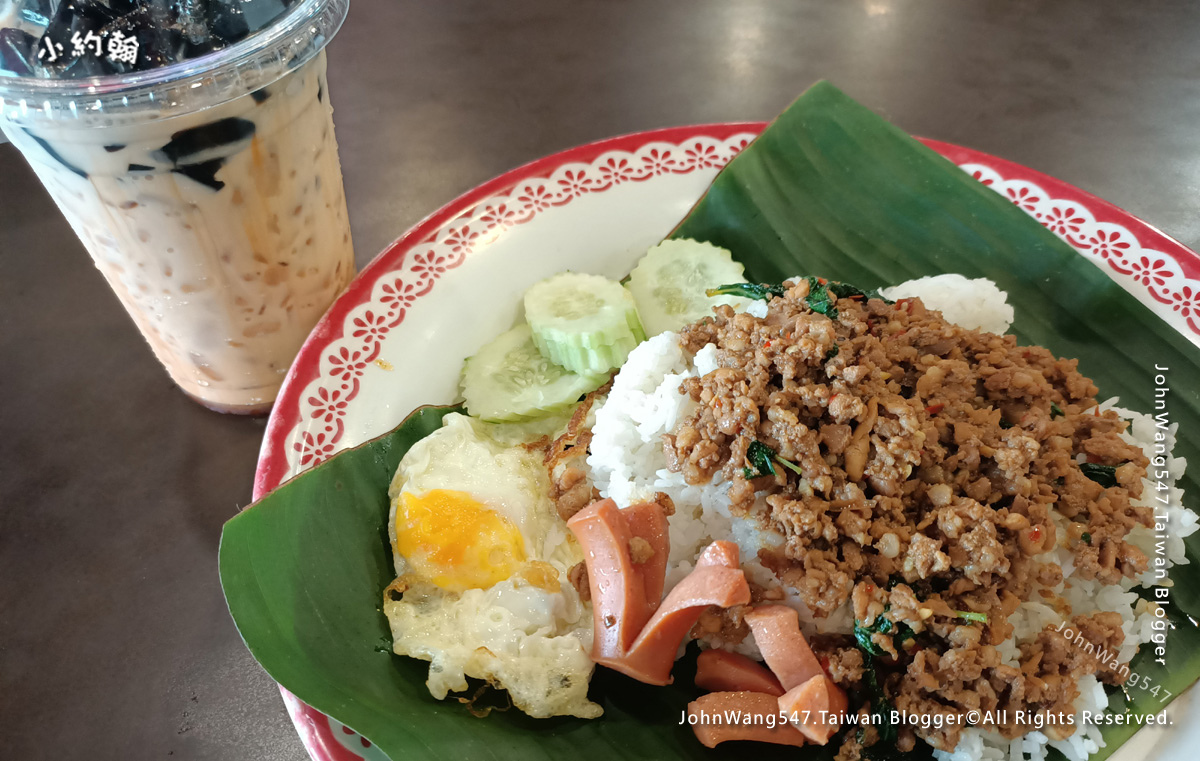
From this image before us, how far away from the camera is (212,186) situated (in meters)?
2.27

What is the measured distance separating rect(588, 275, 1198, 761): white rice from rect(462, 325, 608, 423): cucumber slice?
0.21 m

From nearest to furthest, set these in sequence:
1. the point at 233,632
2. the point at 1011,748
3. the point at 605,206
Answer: the point at 1011,748
the point at 233,632
the point at 605,206

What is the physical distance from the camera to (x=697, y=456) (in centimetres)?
222

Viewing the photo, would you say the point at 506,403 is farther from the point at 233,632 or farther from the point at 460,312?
the point at 233,632

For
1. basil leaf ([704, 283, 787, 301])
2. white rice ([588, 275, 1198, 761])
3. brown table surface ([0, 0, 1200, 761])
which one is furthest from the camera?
basil leaf ([704, 283, 787, 301])

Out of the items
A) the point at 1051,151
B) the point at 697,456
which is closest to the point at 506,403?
the point at 697,456

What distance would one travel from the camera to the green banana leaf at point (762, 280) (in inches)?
81.3

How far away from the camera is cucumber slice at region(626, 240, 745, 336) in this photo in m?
3.01

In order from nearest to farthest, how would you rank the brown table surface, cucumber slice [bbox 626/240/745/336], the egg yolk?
the egg yolk < the brown table surface < cucumber slice [bbox 626/240/745/336]

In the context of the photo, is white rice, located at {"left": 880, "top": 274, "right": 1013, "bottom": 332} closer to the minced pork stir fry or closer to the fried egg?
the minced pork stir fry

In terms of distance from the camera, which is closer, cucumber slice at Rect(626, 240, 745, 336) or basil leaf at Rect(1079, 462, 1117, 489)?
basil leaf at Rect(1079, 462, 1117, 489)

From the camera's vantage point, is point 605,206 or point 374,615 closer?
point 374,615

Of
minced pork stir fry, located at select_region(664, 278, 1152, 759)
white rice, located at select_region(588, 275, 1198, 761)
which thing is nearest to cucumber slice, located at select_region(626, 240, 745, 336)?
white rice, located at select_region(588, 275, 1198, 761)

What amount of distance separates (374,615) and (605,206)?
1959 mm
